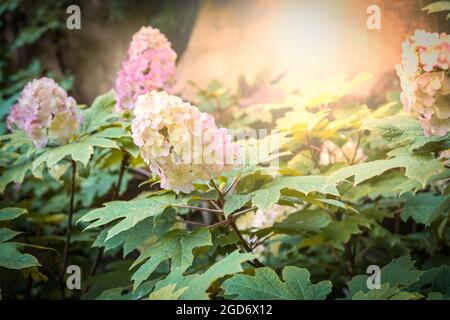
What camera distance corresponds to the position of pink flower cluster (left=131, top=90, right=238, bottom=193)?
155 cm

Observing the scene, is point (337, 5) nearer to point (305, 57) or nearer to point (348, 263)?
point (305, 57)

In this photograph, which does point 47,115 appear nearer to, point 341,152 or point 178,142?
point 178,142

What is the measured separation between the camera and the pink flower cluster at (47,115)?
2057 millimetres

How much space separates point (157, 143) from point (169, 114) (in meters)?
0.10

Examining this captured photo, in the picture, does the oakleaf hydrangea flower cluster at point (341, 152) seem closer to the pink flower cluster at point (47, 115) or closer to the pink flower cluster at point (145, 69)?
the pink flower cluster at point (145, 69)

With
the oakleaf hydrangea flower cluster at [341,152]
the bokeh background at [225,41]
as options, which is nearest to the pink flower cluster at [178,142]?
the oakleaf hydrangea flower cluster at [341,152]

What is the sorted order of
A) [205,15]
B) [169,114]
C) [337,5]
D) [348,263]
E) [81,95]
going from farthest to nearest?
[81,95] → [205,15] → [337,5] → [348,263] → [169,114]

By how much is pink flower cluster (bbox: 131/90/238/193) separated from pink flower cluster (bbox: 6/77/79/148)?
0.62 meters

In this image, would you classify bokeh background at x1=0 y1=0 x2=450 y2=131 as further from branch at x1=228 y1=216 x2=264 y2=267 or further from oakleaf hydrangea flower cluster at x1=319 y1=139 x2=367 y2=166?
branch at x1=228 y1=216 x2=264 y2=267

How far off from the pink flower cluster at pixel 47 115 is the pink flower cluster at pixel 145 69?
1.03ft

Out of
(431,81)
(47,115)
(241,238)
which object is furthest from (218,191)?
(47,115)

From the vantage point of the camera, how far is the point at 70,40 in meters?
4.55
